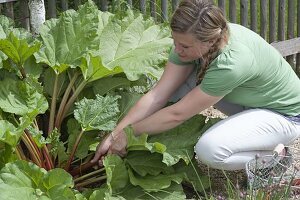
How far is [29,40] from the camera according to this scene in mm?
4207

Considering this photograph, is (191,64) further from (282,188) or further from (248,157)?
(282,188)

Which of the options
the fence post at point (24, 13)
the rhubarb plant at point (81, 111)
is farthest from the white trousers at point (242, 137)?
the fence post at point (24, 13)

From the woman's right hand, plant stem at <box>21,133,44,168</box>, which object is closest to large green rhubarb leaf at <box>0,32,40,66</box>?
plant stem at <box>21,133,44,168</box>

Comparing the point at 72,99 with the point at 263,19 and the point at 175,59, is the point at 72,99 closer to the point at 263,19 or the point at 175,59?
the point at 175,59

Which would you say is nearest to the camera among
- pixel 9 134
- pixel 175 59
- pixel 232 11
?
pixel 9 134

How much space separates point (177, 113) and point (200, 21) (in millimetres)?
508

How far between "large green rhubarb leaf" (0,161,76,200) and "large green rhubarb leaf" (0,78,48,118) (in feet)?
1.22

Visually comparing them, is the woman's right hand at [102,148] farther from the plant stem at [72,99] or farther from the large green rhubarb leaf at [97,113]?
the plant stem at [72,99]

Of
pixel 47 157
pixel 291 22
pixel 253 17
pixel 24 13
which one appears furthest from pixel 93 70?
pixel 291 22

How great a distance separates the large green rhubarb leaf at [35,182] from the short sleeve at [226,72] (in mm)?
848

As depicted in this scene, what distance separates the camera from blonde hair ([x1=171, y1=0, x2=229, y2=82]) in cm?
357

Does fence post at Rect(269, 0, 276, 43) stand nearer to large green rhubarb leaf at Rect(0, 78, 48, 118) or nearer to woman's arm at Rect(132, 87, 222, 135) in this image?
woman's arm at Rect(132, 87, 222, 135)

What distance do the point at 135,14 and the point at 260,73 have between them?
1009 mm

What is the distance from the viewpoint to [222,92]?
3.71 meters
